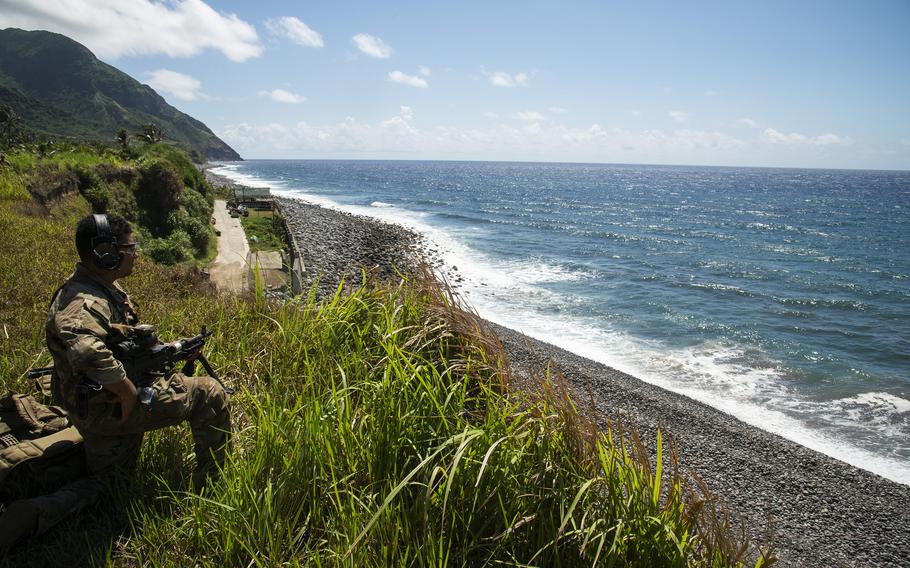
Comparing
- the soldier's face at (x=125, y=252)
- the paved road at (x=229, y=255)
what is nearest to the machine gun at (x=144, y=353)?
the soldier's face at (x=125, y=252)

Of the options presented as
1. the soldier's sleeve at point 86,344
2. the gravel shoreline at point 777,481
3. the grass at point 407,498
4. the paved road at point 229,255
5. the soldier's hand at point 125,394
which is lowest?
the gravel shoreline at point 777,481

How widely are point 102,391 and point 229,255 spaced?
20.2 meters

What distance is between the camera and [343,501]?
2.72 m

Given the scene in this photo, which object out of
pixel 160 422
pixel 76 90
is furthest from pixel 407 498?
pixel 76 90

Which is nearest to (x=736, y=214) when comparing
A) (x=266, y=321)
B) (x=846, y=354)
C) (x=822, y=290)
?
(x=822, y=290)

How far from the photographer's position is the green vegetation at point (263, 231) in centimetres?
2527

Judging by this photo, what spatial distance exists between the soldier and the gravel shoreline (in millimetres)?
2038

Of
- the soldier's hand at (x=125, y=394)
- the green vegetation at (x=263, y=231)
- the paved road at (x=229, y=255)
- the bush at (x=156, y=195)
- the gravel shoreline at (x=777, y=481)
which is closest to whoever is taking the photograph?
the soldier's hand at (x=125, y=394)

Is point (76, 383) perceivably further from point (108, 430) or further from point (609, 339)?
point (609, 339)

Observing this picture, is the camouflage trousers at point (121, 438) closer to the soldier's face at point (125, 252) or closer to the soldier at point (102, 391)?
the soldier at point (102, 391)

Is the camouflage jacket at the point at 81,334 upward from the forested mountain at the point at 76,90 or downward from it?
downward

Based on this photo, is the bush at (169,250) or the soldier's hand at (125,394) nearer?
the soldier's hand at (125,394)

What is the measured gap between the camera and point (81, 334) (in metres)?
2.48

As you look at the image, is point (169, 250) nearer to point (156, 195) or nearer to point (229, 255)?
point (229, 255)
